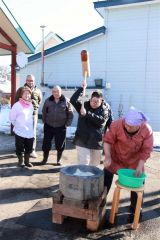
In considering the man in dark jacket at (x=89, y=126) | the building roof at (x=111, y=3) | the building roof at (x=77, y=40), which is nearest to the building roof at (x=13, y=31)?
the building roof at (x=77, y=40)

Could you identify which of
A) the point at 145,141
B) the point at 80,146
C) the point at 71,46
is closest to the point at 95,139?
the point at 80,146

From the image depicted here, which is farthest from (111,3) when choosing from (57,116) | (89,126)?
(89,126)

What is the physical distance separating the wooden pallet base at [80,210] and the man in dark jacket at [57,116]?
2.85 m

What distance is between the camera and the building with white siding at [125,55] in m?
12.5

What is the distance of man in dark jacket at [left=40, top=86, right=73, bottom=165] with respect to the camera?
724 cm

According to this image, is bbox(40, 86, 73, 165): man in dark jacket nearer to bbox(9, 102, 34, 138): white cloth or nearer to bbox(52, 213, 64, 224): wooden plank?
bbox(9, 102, 34, 138): white cloth

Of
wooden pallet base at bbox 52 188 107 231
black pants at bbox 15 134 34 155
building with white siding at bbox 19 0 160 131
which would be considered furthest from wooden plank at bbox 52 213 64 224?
building with white siding at bbox 19 0 160 131

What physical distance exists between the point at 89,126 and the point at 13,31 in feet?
17.9

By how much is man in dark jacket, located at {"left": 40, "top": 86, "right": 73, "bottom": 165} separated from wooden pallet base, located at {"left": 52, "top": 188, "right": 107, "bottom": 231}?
9.35ft

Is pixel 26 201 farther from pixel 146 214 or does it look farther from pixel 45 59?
pixel 45 59

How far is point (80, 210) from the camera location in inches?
173

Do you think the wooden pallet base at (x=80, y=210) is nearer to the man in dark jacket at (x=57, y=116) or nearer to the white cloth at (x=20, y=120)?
the white cloth at (x=20, y=120)

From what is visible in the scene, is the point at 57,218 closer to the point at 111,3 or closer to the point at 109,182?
the point at 109,182

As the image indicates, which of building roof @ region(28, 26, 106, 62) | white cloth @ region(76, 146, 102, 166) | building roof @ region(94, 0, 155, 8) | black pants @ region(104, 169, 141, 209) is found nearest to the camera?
black pants @ region(104, 169, 141, 209)
